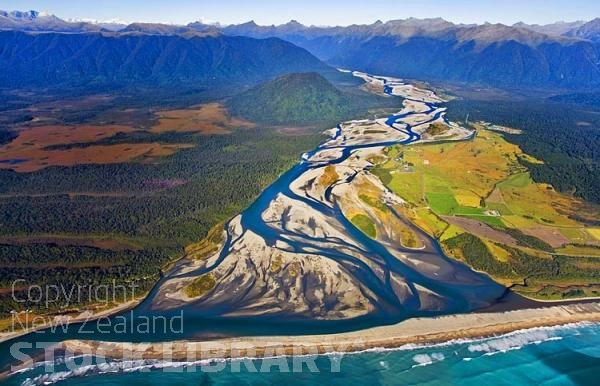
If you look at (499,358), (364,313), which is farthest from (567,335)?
(364,313)

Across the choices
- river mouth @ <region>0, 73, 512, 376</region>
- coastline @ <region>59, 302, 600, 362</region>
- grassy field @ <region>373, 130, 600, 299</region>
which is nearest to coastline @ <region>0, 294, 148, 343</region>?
river mouth @ <region>0, 73, 512, 376</region>

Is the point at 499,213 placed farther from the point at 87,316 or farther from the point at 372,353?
the point at 87,316

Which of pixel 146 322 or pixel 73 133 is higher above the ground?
pixel 73 133

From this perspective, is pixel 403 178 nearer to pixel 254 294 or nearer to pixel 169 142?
pixel 254 294

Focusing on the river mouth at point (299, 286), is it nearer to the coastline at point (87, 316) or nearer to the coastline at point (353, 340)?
the coastline at point (87, 316)

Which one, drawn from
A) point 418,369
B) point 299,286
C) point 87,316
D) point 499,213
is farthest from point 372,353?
point 499,213

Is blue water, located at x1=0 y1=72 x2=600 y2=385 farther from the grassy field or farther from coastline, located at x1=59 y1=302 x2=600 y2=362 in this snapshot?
the grassy field

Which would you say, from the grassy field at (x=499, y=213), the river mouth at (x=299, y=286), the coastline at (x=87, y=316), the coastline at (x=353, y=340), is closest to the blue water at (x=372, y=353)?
the river mouth at (x=299, y=286)
